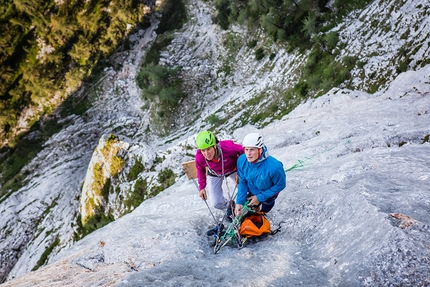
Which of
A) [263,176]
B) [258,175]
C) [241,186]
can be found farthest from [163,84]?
[263,176]

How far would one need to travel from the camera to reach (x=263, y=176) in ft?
24.0

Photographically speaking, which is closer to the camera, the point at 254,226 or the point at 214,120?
the point at 254,226

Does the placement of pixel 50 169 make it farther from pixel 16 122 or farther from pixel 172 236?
pixel 172 236

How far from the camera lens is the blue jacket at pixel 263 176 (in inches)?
284

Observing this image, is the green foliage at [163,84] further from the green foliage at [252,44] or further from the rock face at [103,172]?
the rock face at [103,172]

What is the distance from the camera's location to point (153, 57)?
178 ft

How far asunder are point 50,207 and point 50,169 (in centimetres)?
1159

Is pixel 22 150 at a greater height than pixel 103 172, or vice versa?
pixel 22 150

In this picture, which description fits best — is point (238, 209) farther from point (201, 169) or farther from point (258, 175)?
point (201, 169)

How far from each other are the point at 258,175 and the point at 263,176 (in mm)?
164

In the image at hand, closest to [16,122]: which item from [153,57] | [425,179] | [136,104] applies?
[136,104]

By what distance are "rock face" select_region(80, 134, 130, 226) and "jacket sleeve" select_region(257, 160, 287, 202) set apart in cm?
2309

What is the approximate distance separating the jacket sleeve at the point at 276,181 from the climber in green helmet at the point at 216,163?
194cm

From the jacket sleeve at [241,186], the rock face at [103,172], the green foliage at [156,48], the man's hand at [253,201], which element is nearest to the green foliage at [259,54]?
the green foliage at [156,48]
